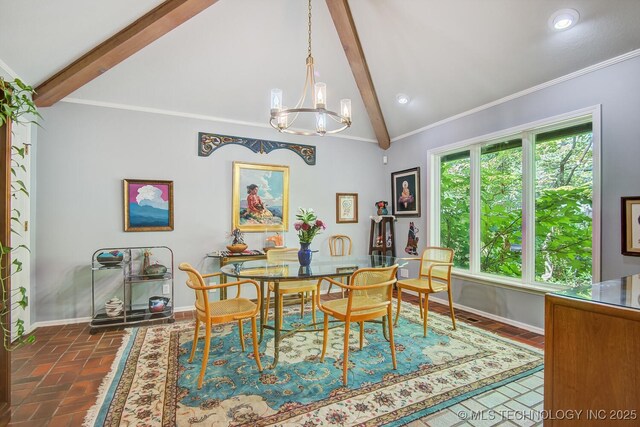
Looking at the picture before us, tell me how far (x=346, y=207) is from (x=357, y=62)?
2.22m

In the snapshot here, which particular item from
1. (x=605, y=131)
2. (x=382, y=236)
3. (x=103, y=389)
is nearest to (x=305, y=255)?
(x=103, y=389)

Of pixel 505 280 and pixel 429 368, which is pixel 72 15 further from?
pixel 505 280

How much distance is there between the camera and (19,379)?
7.34ft

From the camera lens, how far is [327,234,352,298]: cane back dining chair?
489 centimetres

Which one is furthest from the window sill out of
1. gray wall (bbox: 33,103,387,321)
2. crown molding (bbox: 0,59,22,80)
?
crown molding (bbox: 0,59,22,80)

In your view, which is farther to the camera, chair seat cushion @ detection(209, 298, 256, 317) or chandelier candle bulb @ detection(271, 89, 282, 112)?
chandelier candle bulb @ detection(271, 89, 282, 112)

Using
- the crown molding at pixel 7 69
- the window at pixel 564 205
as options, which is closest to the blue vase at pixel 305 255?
the window at pixel 564 205

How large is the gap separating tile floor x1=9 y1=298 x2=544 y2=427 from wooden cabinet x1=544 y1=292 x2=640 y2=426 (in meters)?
0.71

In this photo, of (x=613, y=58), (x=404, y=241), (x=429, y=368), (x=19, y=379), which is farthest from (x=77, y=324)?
(x=613, y=58)

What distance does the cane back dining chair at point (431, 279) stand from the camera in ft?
10.1

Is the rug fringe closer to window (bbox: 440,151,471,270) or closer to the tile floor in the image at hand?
the tile floor

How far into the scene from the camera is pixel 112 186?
11.9ft

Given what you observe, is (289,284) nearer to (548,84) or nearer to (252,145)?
(252,145)

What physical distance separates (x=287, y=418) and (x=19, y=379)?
2118 millimetres
